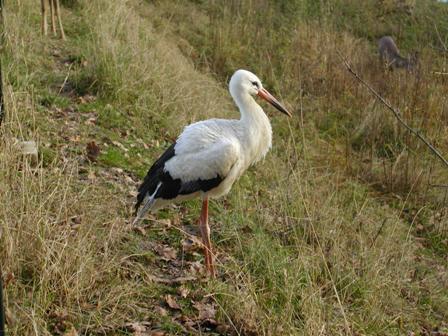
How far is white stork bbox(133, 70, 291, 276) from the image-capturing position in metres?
4.42

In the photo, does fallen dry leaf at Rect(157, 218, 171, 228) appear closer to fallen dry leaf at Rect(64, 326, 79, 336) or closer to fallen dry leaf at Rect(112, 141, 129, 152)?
fallen dry leaf at Rect(112, 141, 129, 152)

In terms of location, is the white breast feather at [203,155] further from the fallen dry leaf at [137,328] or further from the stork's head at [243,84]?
the fallen dry leaf at [137,328]

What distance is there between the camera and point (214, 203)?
572 centimetres

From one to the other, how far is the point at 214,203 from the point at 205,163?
1.35m

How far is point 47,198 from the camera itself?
3697 millimetres

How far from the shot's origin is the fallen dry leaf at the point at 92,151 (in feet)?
18.8

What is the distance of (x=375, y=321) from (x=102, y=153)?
289 centimetres

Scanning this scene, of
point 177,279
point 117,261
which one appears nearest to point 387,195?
point 177,279

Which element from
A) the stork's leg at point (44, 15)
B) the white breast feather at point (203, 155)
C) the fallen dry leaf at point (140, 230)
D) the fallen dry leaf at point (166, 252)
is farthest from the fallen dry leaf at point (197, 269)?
the stork's leg at point (44, 15)

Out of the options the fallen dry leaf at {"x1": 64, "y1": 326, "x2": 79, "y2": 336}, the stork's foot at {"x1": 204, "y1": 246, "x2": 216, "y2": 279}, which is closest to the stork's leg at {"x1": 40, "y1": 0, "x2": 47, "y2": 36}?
the stork's foot at {"x1": 204, "y1": 246, "x2": 216, "y2": 279}

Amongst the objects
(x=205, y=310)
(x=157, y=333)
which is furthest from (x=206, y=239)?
(x=157, y=333)

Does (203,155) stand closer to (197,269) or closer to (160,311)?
(197,269)

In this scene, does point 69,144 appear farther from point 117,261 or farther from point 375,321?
point 375,321

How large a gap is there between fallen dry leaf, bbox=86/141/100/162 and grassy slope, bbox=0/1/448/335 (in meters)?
0.08
